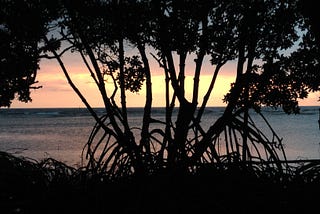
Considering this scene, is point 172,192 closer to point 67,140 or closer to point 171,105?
Answer: point 171,105

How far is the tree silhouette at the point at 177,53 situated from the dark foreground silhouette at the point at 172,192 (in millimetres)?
450

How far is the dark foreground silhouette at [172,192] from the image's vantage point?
15.2ft

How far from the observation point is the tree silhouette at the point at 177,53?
5.94 meters

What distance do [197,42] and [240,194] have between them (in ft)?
8.77

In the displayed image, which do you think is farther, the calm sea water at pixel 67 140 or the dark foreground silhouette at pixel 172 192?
the calm sea water at pixel 67 140

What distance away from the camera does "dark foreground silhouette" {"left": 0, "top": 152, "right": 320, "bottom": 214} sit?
4641 millimetres

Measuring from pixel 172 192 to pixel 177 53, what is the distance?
7.83 ft

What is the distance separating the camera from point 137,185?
498 cm

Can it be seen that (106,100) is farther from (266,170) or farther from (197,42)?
(266,170)

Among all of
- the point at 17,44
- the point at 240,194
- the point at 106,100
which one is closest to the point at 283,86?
the point at 106,100

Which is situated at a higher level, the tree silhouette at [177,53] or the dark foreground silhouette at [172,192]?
the tree silhouette at [177,53]

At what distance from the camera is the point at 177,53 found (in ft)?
21.4

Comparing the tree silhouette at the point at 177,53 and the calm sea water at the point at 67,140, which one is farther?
the calm sea water at the point at 67,140

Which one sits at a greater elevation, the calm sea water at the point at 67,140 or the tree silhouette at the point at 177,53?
the tree silhouette at the point at 177,53
